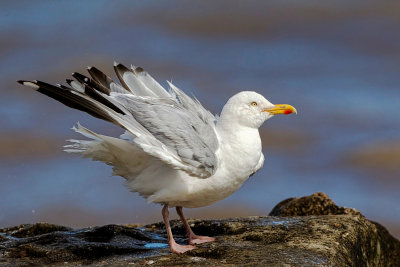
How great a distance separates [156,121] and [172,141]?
0.29 m

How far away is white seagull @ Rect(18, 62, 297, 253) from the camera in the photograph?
671 cm

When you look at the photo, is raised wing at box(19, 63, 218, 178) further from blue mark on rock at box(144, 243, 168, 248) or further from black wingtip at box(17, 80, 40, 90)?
blue mark on rock at box(144, 243, 168, 248)

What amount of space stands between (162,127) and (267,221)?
2.22m

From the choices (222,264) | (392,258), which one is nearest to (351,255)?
(222,264)

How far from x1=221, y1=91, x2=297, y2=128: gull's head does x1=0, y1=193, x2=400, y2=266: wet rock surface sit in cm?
136

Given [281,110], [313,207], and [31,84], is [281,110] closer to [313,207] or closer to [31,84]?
[31,84]

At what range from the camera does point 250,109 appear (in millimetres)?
7285

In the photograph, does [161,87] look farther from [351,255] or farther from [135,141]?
[351,255]

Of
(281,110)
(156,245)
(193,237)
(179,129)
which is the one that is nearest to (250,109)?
(281,110)

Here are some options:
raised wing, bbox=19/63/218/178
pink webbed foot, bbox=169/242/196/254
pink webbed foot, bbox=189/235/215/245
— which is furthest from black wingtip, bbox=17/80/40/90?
pink webbed foot, bbox=189/235/215/245

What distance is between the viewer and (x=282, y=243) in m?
7.12

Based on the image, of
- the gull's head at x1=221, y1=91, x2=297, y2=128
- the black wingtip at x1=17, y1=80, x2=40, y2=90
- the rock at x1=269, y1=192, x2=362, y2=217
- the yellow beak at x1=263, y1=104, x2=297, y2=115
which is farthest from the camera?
the rock at x1=269, y1=192, x2=362, y2=217

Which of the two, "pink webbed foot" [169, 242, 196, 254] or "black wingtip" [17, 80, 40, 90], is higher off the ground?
"black wingtip" [17, 80, 40, 90]

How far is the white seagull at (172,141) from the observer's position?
6715mm
